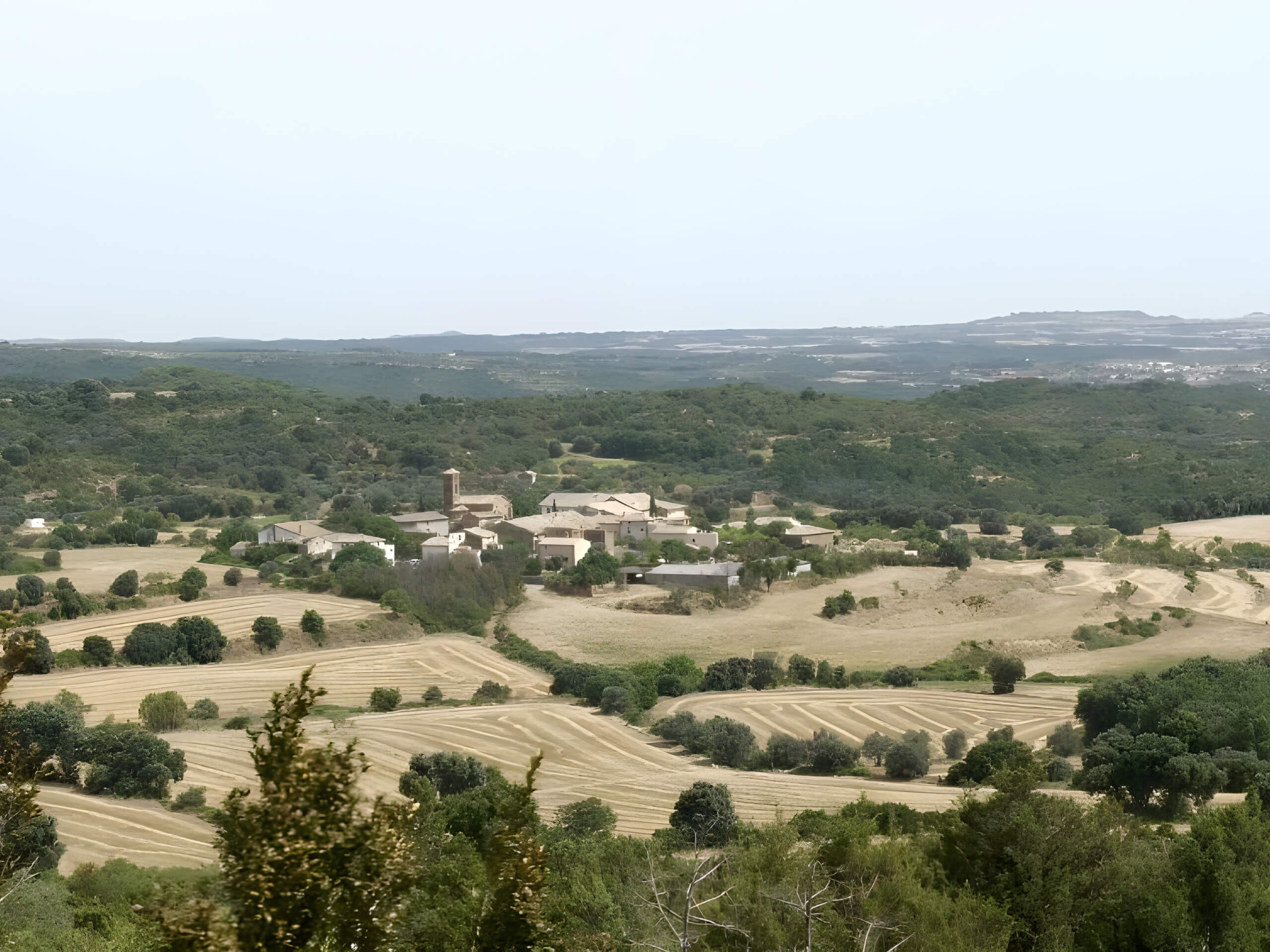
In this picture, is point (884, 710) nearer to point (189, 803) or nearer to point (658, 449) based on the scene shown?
point (189, 803)

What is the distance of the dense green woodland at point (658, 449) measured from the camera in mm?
60438

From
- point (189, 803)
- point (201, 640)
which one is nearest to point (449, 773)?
point (189, 803)

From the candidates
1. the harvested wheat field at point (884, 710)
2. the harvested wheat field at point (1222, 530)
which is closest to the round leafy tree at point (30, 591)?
the harvested wheat field at point (884, 710)

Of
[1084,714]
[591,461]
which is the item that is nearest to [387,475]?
[591,461]

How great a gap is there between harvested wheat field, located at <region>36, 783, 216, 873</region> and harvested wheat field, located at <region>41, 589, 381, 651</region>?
11159mm

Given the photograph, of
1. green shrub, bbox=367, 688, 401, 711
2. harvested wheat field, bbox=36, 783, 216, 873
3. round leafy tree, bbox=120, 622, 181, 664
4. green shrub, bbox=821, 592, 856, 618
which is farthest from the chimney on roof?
harvested wheat field, bbox=36, 783, 216, 873

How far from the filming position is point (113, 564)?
39562 millimetres

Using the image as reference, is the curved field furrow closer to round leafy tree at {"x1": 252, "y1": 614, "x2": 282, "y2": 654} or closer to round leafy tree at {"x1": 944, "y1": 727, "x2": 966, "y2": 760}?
round leafy tree at {"x1": 944, "y1": 727, "x2": 966, "y2": 760}

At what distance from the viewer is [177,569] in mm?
39000

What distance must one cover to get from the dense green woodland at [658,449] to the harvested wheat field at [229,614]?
1830cm

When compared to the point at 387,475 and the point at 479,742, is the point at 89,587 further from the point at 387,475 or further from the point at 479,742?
the point at 387,475

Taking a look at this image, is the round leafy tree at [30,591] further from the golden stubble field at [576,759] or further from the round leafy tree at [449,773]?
the round leafy tree at [449,773]

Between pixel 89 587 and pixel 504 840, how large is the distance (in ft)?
107

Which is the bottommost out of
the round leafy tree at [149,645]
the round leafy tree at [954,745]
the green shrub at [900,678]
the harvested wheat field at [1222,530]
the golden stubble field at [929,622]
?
the harvested wheat field at [1222,530]
